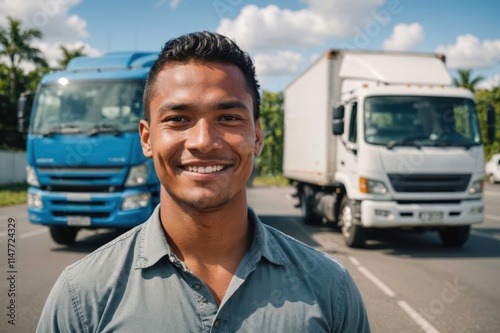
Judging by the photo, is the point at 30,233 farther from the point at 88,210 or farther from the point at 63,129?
the point at 63,129

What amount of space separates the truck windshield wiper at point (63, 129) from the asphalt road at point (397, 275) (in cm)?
199

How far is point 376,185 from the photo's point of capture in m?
8.29

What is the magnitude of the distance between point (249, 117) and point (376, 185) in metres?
6.77

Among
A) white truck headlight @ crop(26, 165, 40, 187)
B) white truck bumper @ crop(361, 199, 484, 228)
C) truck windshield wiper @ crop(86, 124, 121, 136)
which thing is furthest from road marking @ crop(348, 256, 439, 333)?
white truck headlight @ crop(26, 165, 40, 187)

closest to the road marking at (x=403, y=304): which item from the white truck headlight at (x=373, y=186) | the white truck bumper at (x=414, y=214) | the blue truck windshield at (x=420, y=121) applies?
the white truck bumper at (x=414, y=214)

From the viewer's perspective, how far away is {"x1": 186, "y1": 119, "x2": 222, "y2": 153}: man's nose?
1.80m

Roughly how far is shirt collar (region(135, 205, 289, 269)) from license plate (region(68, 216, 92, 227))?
631 centimetres

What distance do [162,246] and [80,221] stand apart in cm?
655

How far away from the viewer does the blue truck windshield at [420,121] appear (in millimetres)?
8352

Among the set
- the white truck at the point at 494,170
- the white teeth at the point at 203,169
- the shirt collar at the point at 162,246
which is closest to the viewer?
the shirt collar at the point at 162,246

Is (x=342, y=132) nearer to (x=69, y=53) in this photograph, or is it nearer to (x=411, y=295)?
(x=411, y=295)

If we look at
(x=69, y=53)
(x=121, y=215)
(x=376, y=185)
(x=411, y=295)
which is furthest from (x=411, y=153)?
(x=69, y=53)

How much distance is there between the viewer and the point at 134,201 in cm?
765

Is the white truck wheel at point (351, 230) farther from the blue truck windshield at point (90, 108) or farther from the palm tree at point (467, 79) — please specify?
the palm tree at point (467, 79)
